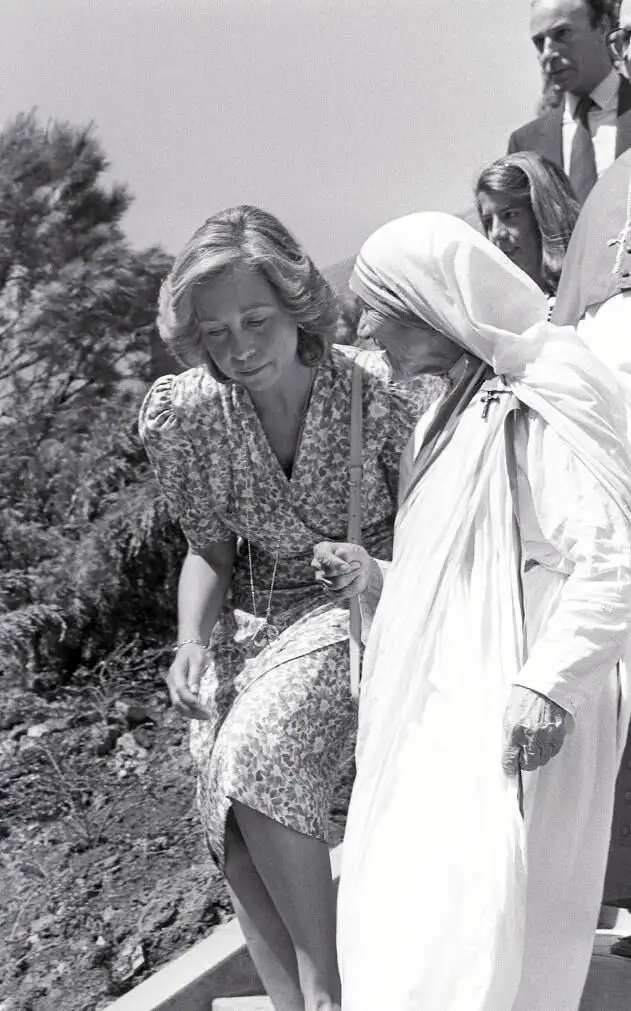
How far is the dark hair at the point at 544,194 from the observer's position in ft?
12.0

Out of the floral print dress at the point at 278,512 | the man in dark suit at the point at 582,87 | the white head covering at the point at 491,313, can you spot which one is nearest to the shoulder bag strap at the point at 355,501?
the floral print dress at the point at 278,512

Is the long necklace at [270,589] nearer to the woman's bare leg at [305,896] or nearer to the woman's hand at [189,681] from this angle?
the woman's hand at [189,681]

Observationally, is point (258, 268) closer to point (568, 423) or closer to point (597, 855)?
point (568, 423)

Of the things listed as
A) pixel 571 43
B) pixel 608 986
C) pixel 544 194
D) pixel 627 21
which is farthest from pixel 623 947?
pixel 571 43

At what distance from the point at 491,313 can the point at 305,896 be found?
1.13 m

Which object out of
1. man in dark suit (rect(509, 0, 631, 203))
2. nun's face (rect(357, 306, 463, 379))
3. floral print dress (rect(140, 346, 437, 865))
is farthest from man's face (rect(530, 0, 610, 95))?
nun's face (rect(357, 306, 463, 379))

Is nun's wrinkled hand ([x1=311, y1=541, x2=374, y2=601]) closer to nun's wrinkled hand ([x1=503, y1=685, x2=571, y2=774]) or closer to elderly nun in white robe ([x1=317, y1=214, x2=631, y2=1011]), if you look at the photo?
elderly nun in white robe ([x1=317, y1=214, x2=631, y2=1011])

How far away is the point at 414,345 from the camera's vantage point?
8.50 ft

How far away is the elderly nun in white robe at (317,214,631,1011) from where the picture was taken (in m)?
2.26

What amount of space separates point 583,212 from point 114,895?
2.18m

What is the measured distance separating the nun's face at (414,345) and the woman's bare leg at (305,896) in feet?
2.92

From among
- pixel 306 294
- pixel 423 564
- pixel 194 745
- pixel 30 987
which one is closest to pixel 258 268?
pixel 306 294

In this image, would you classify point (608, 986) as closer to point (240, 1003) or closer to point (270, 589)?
point (240, 1003)

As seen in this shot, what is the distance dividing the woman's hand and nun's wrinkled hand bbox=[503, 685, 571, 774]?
2.67ft
